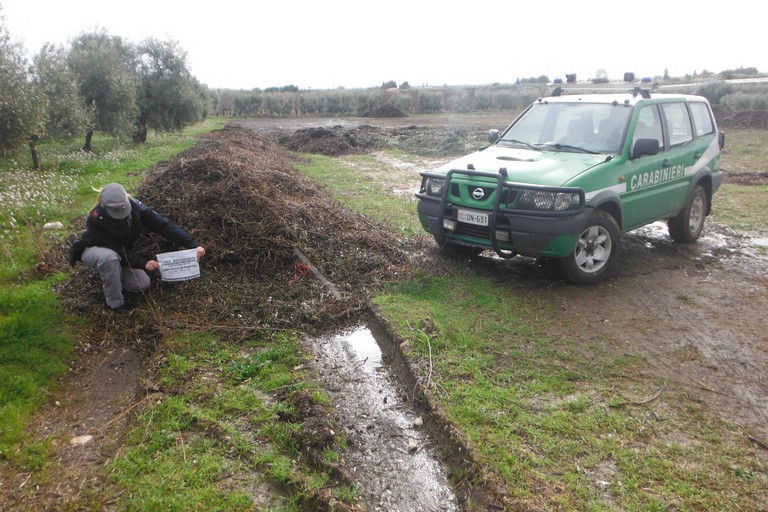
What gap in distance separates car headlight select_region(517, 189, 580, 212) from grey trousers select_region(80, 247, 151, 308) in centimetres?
418

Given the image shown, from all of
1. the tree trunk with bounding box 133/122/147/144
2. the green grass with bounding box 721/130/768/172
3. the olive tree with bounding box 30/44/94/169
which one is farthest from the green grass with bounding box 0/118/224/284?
the green grass with bounding box 721/130/768/172

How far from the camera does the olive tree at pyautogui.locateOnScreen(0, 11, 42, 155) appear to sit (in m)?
11.6

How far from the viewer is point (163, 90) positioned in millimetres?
25969

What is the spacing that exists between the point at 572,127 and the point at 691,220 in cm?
269

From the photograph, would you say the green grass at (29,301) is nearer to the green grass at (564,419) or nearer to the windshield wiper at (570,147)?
the green grass at (564,419)

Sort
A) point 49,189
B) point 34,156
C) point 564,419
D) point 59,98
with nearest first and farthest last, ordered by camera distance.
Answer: point 564,419 < point 49,189 < point 34,156 < point 59,98

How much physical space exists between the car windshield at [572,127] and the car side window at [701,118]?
1.78m

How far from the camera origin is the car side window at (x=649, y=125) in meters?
6.64

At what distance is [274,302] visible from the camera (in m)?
5.66

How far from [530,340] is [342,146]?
1765 cm

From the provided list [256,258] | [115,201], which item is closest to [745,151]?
[256,258]

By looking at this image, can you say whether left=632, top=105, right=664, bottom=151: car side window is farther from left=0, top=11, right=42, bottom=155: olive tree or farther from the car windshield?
left=0, top=11, right=42, bottom=155: olive tree

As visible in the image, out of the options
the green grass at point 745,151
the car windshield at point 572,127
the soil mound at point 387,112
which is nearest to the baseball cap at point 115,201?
the car windshield at point 572,127

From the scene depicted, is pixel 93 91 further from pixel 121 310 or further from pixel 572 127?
pixel 572 127
